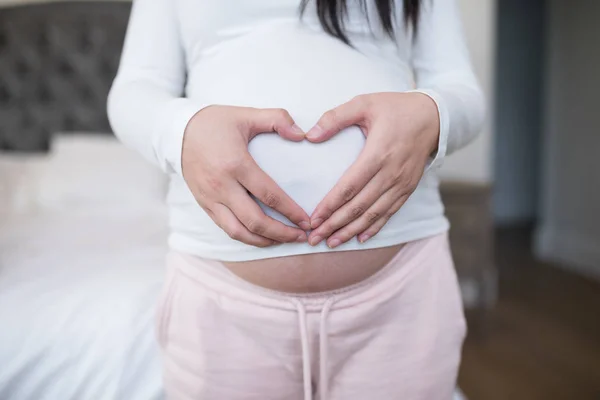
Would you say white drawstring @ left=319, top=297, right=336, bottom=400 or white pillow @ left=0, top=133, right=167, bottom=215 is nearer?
white drawstring @ left=319, top=297, right=336, bottom=400

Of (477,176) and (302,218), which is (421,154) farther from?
(477,176)

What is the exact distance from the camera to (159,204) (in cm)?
202

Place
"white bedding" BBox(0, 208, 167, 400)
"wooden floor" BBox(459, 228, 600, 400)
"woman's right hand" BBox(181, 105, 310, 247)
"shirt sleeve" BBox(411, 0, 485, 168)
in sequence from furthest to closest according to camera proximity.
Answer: "wooden floor" BBox(459, 228, 600, 400)
"white bedding" BBox(0, 208, 167, 400)
"shirt sleeve" BBox(411, 0, 485, 168)
"woman's right hand" BBox(181, 105, 310, 247)

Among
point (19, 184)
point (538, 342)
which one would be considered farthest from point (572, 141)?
point (19, 184)

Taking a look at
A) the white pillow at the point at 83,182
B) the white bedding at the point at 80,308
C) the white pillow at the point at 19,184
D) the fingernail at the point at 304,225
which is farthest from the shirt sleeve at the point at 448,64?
the white pillow at the point at 19,184

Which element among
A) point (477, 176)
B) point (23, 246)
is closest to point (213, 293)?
point (23, 246)

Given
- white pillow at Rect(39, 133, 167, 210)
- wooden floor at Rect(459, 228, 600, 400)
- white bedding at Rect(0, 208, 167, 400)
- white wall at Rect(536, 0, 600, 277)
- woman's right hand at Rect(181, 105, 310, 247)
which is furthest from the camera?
white wall at Rect(536, 0, 600, 277)

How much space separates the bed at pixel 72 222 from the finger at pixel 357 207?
0.61 m

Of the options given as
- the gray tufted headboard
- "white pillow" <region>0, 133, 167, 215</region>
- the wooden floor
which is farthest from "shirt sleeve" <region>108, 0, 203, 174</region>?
the gray tufted headboard

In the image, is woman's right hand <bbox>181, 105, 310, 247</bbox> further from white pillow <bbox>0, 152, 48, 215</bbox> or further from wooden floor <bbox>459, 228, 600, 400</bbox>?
white pillow <bbox>0, 152, 48, 215</bbox>

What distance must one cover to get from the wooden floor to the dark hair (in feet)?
4.54

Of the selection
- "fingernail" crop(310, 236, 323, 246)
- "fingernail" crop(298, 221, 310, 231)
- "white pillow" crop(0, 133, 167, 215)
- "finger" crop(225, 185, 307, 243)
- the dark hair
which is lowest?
"white pillow" crop(0, 133, 167, 215)

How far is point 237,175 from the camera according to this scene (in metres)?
0.58

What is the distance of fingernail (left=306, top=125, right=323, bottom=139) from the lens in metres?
0.62
